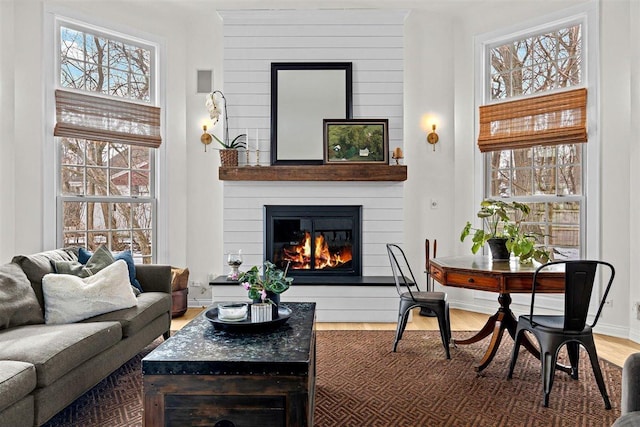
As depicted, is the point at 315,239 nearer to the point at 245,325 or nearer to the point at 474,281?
the point at 474,281

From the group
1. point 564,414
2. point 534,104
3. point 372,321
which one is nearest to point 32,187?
point 372,321

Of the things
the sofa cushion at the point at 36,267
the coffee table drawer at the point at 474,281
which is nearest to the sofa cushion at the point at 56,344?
the sofa cushion at the point at 36,267

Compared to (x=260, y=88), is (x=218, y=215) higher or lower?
lower

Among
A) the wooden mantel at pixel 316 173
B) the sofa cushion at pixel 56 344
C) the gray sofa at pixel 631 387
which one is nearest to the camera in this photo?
the gray sofa at pixel 631 387

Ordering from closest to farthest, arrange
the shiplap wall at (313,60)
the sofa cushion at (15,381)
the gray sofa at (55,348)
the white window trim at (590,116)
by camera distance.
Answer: the sofa cushion at (15,381), the gray sofa at (55,348), the white window trim at (590,116), the shiplap wall at (313,60)

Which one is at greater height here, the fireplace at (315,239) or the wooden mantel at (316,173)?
the wooden mantel at (316,173)

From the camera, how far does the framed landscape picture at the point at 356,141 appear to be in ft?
16.3

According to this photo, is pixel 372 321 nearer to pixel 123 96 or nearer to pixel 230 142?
pixel 230 142

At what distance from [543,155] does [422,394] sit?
9.87 ft

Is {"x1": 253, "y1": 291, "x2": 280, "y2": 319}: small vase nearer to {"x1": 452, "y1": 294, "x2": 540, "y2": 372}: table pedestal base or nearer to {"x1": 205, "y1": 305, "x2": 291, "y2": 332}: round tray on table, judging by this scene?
{"x1": 205, "y1": 305, "x2": 291, "y2": 332}: round tray on table

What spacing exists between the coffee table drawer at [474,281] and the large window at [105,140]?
3324mm

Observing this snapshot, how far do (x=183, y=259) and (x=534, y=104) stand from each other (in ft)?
13.3

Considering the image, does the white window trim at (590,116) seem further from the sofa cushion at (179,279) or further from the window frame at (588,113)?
the sofa cushion at (179,279)

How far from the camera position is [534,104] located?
4688 mm
